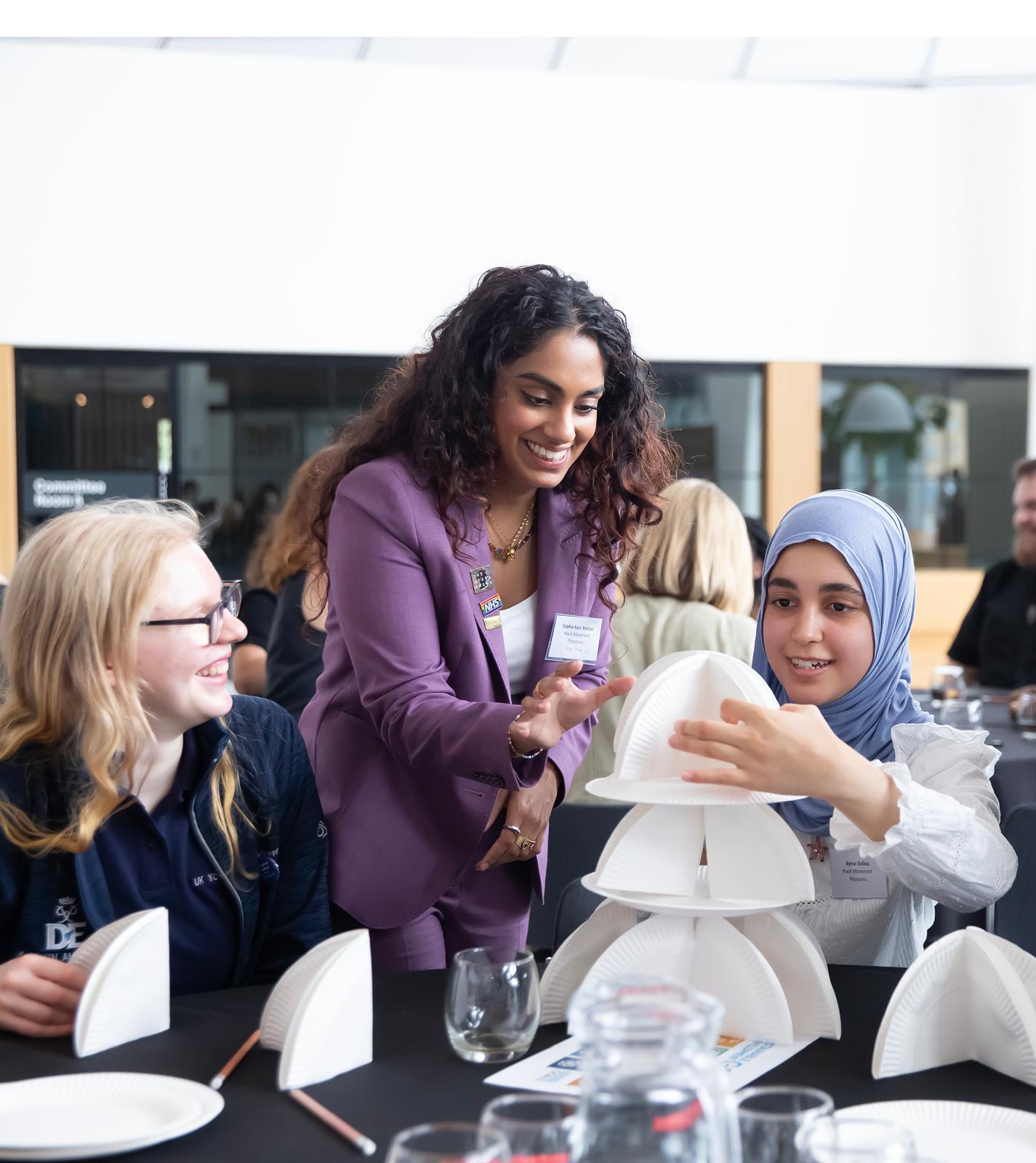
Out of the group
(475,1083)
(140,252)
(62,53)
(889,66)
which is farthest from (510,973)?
(889,66)

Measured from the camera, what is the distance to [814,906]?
6.31ft

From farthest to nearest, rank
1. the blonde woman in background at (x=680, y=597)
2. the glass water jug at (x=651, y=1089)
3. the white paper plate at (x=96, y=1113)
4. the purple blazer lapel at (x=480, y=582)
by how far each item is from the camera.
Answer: the blonde woman in background at (x=680, y=597), the purple blazer lapel at (x=480, y=582), the white paper plate at (x=96, y=1113), the glass water jug at (x=651, y=1089)

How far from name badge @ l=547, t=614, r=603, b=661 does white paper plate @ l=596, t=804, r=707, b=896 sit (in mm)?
716

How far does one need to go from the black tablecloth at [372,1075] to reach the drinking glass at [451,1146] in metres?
0.29

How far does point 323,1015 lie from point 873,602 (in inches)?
41.9

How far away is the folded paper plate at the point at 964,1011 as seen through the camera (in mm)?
1323

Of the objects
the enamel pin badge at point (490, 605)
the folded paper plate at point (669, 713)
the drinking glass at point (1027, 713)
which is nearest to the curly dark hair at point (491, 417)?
the enamel pin badge at point (490, 605)

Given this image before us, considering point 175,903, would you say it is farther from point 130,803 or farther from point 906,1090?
point 906,1090

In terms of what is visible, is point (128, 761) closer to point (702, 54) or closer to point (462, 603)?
point (462, 603)

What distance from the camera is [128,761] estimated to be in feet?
5.77

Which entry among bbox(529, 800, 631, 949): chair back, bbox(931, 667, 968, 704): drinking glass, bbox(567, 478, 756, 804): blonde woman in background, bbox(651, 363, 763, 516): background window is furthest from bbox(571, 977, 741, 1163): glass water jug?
bbox(651, 363, 763, 516): background window

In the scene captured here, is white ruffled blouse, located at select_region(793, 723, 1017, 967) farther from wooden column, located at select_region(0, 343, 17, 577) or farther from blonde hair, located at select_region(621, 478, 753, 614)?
wooden column, located at select_region(0, 343, 17, 577)

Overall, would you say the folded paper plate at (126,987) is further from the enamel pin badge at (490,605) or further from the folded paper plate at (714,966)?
the enamel pin badge at (490,605)

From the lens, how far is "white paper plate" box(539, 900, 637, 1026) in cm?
149
